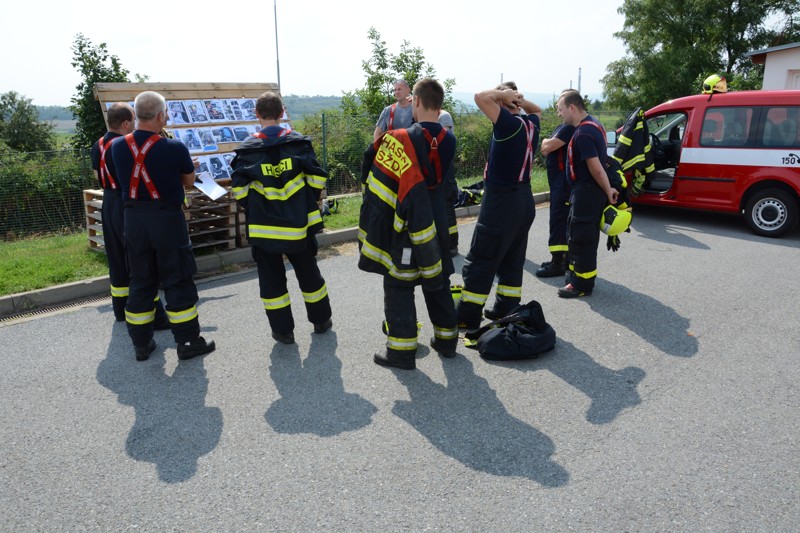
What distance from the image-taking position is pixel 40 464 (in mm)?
3311

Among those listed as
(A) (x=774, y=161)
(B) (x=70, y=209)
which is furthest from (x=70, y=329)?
(A) (x=774, y=161)

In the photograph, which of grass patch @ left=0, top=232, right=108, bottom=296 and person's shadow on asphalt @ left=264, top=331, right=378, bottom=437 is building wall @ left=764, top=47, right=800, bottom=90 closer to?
person's shadow on asphalt @ left=264, top=331, right=378, bottom=437

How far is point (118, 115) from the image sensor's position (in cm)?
495

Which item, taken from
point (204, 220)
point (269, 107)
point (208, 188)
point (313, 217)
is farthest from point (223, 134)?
point (313, 217)

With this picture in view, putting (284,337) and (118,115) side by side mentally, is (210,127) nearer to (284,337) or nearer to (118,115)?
(118,115)

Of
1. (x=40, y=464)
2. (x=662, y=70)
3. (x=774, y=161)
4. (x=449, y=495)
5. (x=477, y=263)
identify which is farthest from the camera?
(x=662, y=70)

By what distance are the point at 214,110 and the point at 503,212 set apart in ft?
17.8

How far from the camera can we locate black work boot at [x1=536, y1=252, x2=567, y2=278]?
6746mm

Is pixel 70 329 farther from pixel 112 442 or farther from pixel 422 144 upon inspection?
pixel 422 144

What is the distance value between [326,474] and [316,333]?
206 centimetres

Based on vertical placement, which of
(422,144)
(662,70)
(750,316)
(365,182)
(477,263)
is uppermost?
(662,70)

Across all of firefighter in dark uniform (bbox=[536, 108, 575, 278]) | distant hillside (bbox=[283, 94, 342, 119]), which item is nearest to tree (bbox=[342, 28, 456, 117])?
distant hillside (bbox=[283, 94, 342, 119])

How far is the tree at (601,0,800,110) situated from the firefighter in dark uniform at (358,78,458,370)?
29.2 meters

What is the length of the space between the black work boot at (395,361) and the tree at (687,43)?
29518mm
